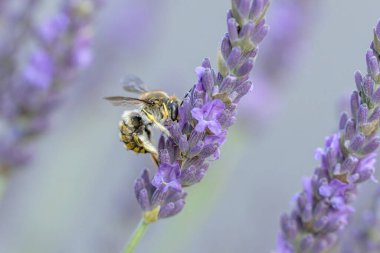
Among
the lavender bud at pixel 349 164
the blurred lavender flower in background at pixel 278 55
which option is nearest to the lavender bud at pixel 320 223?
the lavender bud at pixel 349 164

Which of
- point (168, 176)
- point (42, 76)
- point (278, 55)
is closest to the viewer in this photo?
point (168, 176)

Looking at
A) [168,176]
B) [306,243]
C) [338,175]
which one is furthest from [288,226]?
[168,176]

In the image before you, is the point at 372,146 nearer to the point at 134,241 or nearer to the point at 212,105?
the point at 212,105

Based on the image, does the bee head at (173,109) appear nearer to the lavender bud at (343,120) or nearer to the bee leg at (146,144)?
the bee leg at (146,144)

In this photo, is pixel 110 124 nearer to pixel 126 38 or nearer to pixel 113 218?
pixel 126 38

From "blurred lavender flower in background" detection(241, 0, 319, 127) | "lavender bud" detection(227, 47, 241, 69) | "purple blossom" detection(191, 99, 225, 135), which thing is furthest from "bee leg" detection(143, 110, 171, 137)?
"blurred lavender flower in background" detection(241, 0, 319, 127)

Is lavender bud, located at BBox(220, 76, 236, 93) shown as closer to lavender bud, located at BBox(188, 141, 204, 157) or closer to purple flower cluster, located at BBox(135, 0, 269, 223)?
purple flower cluster, located at BBox(135, 0, 269, 223)
